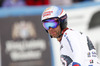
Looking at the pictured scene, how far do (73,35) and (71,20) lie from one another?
4250 mm

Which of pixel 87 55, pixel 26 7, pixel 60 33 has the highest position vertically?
pixel 26 7

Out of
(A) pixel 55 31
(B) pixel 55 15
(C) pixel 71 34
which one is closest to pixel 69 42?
(C) pixel 71 34

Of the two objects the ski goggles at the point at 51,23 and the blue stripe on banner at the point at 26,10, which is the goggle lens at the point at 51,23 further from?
the blue stripe on banner at the point at 26,10

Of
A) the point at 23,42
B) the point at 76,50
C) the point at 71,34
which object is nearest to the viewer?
the point at 76,50

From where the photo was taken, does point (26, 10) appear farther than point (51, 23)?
Yes

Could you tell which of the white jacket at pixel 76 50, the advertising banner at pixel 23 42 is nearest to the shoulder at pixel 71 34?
the white jacket at pixel 76 50

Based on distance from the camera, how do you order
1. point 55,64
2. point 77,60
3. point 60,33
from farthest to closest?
point 55,64, point 60,33, point 77,60

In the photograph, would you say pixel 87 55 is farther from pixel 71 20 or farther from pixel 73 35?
pixel 71 20

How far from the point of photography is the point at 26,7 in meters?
8.45

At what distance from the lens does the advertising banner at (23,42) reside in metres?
8.10

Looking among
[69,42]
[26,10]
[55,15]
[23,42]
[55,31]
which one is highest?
[26,10]

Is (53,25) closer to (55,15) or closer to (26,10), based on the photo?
(55,15)

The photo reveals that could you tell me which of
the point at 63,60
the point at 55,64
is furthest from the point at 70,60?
the point at 55,64

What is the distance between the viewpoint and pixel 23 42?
323 inches
